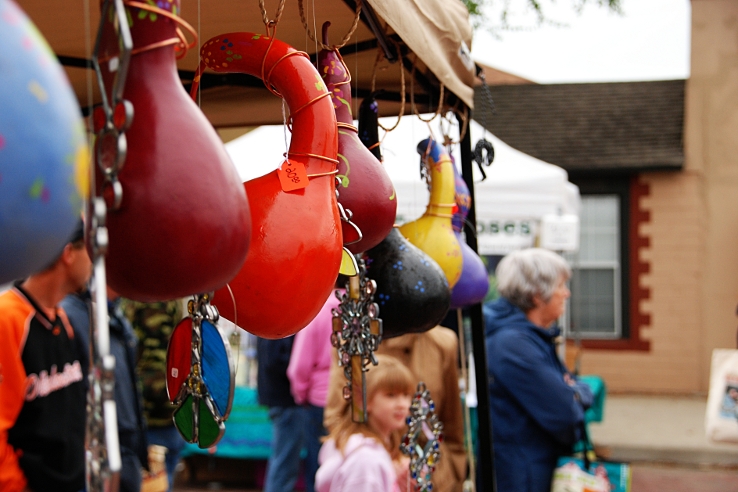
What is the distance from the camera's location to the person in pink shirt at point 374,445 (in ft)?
7.05

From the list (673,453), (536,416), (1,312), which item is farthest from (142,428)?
(673,453)

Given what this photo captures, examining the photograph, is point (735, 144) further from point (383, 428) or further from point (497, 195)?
point (383, 428)

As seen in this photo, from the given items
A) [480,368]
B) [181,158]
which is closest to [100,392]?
[181,158]

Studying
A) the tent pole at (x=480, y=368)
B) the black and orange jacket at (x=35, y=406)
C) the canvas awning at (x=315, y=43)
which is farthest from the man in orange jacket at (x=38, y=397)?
the tent pole at (x=480, y=368)

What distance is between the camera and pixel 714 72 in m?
9.73

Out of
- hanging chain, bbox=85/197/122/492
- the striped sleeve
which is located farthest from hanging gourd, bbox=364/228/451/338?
the striped sleeve

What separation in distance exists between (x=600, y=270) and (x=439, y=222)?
359 inches

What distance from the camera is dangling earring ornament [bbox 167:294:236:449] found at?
85 cm

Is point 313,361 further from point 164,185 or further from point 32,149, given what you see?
point 32,149

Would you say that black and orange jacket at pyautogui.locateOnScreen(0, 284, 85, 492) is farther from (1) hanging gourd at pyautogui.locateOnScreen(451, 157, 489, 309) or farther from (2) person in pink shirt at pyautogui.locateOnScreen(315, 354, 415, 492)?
(1) hanging gourd at pyautogui.locateOnScreen(451, 157, 489, 309)

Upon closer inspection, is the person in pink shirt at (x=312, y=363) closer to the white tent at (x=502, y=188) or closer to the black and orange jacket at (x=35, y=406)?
the white tent at (x=502, y=188)

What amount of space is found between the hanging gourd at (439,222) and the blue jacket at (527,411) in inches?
57.8

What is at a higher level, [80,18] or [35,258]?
[80,18]

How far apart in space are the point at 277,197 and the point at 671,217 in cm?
969
